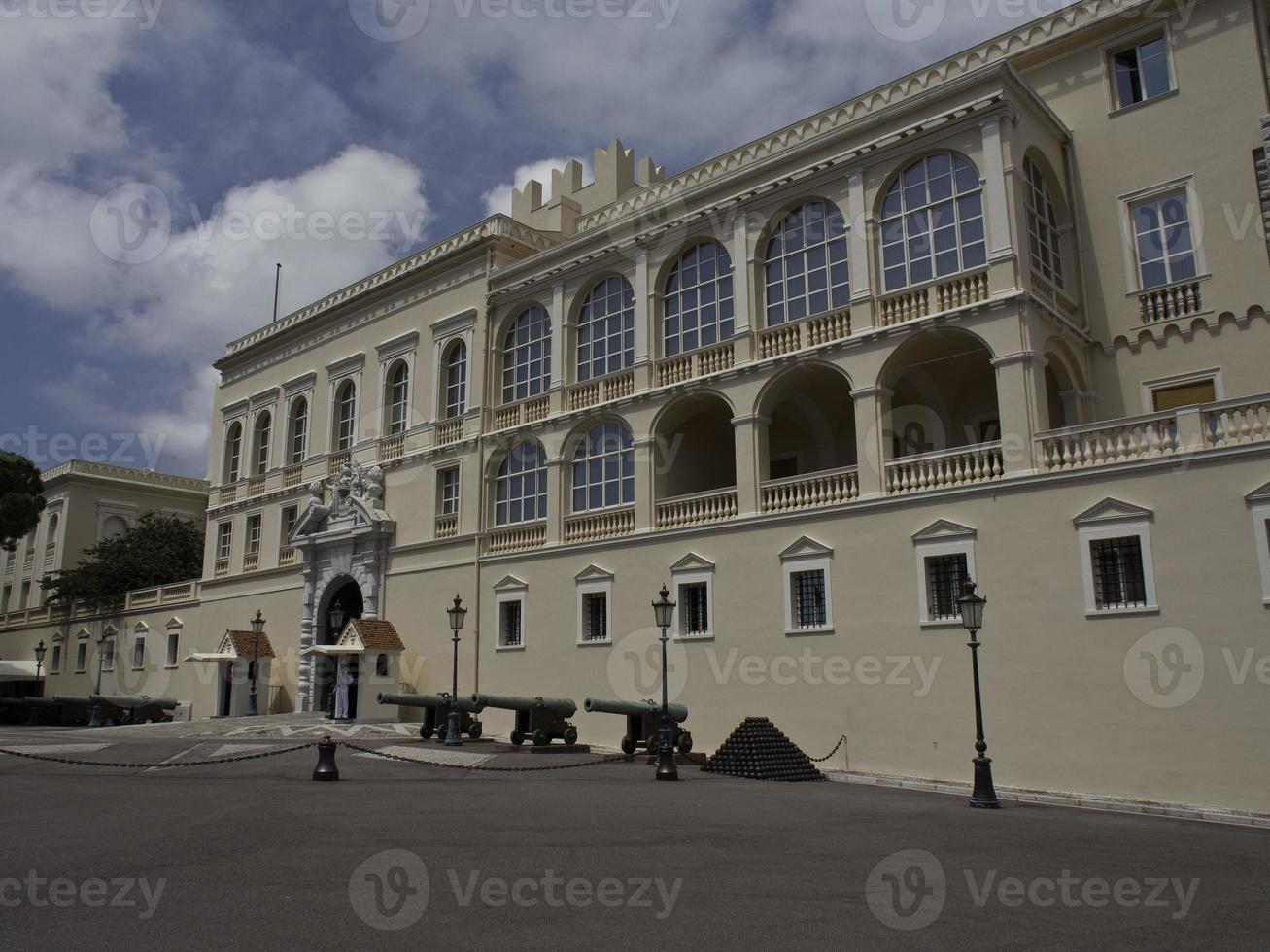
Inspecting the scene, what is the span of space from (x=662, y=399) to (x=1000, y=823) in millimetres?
13216

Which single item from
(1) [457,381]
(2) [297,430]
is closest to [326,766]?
(1) [457,381]

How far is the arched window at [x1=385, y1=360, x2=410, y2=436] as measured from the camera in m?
31.3

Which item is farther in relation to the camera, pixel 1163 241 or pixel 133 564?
pixel 133 564

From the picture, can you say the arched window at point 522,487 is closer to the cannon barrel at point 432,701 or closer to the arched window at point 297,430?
the cannon barrel at point 432,701

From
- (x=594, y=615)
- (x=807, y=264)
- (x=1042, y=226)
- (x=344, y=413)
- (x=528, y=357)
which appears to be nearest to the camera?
(x=1042, y=226)

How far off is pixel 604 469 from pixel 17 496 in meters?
27.8

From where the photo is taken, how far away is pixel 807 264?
2164cm

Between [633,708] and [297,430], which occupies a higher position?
[297,430]

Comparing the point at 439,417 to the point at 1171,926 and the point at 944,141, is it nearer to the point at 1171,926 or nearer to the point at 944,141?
the point at 944,141

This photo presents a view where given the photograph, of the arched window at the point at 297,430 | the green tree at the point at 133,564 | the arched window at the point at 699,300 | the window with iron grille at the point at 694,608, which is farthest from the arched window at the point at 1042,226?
the green tree at the point at 133,564

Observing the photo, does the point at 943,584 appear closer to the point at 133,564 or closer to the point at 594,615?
the point at 594,615

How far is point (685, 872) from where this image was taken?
8.56 meters

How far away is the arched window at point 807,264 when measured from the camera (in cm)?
2109

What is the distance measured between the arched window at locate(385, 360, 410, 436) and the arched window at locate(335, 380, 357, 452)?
1.74m
